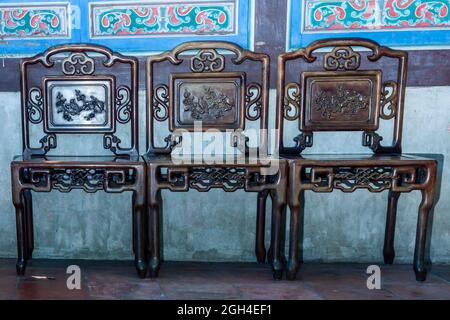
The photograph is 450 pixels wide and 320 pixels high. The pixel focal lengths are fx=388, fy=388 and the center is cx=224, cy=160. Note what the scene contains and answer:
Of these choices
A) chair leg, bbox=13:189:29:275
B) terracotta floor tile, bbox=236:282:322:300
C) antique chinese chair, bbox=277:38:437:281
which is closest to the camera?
terracotta floor tile, bbox=236:282:322:300

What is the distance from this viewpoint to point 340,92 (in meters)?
2.35

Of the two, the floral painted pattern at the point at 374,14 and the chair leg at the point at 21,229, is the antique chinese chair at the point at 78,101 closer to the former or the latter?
the chair leg at the point at 21,229

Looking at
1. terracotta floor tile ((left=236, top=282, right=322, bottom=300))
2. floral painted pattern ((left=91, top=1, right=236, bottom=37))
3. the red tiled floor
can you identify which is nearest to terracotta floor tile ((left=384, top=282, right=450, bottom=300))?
the red tiled floor

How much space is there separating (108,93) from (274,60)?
1037 mm

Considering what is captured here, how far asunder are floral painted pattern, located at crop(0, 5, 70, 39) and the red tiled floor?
1430 mm

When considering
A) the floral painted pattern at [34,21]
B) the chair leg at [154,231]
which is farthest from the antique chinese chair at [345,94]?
the floral painted pattern at [34,21]

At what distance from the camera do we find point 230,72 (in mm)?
2344

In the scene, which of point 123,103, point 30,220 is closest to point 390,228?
point 123,103

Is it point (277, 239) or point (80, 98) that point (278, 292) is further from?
point (80, 98)

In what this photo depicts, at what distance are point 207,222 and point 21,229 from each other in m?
1.08

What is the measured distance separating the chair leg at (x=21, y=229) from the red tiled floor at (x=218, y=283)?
0.09m

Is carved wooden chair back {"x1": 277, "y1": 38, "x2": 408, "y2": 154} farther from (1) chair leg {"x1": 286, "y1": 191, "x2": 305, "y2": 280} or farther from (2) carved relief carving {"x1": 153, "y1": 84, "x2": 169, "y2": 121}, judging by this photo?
(2) carved relief carving {"x1": 153, "y1": 84, "x2": 169, "y2": 121}

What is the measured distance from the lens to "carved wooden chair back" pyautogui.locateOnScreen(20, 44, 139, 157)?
7.75 feet

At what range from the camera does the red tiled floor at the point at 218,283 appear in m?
1.91
